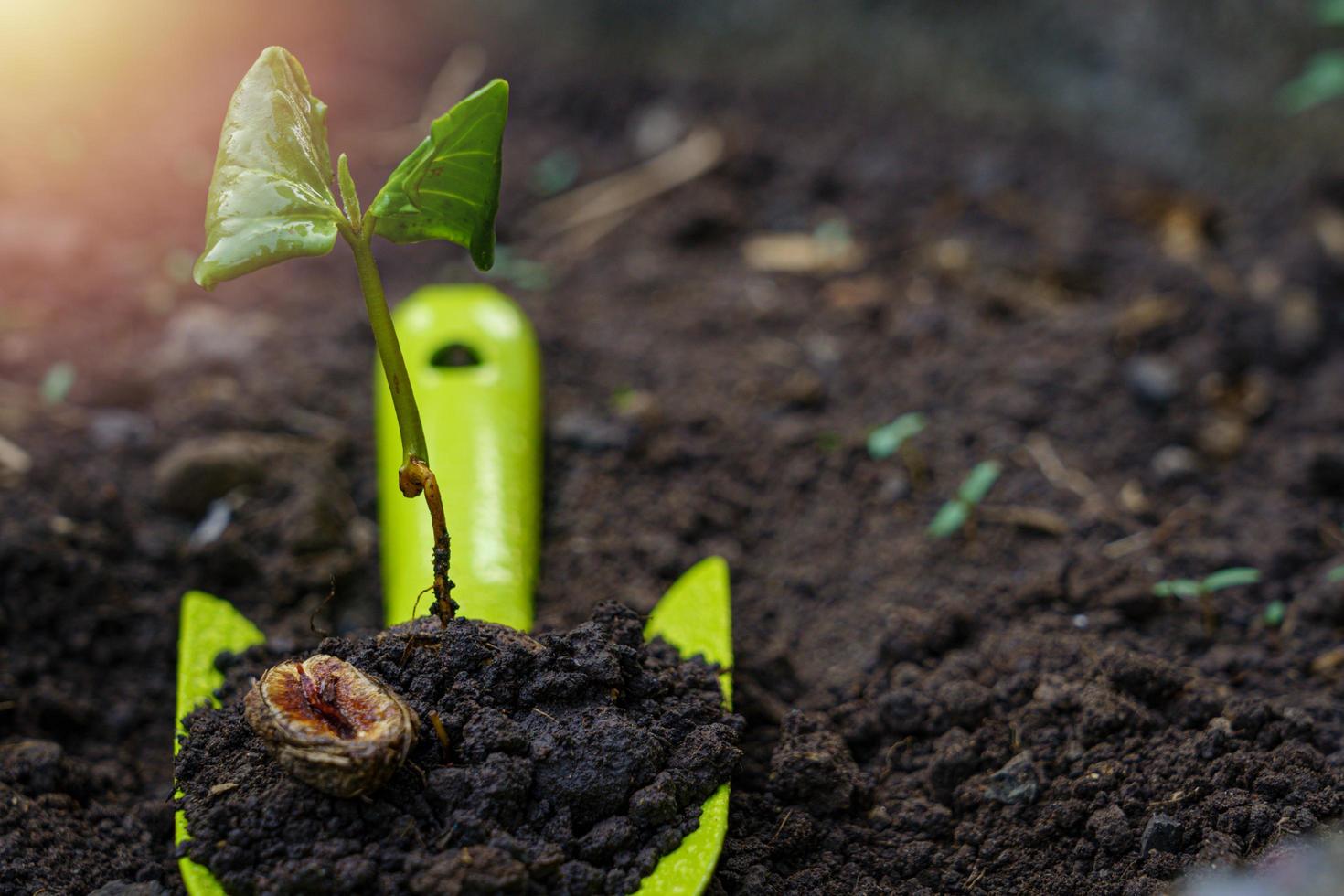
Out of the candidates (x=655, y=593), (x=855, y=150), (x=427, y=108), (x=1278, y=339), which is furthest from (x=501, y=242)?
(x=1278, y=339)

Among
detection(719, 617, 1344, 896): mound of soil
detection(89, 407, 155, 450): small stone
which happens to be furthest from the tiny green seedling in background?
detection(89, 407, 155, 450): small stone

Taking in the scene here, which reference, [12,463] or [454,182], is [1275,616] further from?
[12,463]

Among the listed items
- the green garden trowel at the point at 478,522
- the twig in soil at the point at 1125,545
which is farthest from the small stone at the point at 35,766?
the twig in soil at the point at 1125,545

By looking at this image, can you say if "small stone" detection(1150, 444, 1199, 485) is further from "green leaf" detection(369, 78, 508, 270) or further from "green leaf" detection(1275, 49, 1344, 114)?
"green leaf" detection(369, 78, 508, 270)

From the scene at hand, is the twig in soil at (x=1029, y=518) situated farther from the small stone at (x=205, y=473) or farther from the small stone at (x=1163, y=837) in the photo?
the small stone at (x=205, y=473)

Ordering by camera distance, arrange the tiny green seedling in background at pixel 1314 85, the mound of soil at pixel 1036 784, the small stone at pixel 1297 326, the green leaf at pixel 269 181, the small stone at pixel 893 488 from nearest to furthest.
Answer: the green leaf at pixel 269 181, the mound of soil at pixel 1036 784, the small stone at pixel 893 488, the small stone at pixel 1297 326, the tiny green seedling in background at pixel 1314 85

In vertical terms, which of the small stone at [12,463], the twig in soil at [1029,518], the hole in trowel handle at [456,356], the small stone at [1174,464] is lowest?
the small stone at [1174,464]
